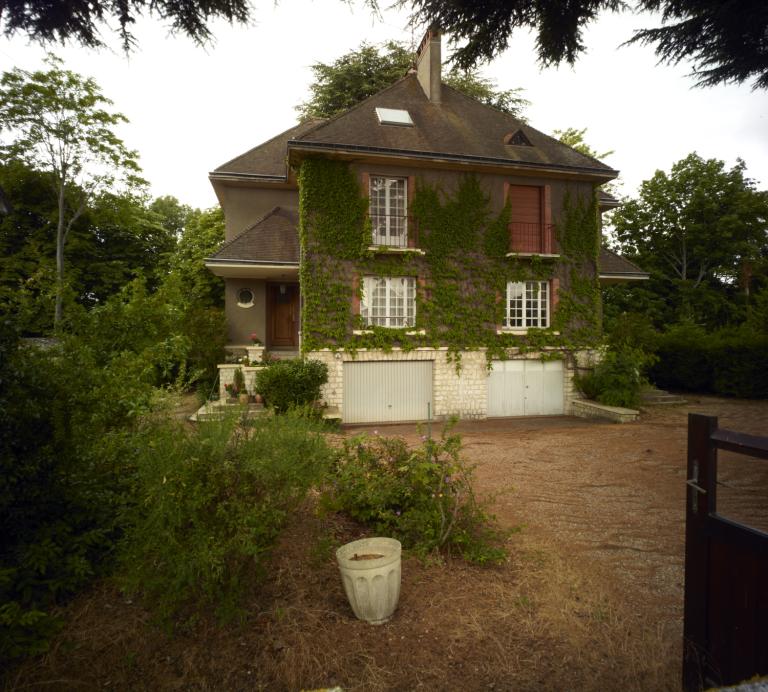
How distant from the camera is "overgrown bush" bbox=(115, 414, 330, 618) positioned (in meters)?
2.99

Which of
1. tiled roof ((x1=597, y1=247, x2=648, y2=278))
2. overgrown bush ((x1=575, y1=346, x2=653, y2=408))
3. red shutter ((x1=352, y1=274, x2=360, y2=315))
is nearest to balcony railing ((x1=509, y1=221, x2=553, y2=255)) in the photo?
tiled roof ((x1=597, y1=247, x2=648, y2=278))

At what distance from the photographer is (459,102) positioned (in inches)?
639

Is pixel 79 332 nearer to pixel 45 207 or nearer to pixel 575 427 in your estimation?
pixel 575 427

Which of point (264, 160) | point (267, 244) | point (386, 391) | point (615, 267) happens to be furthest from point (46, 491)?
point (615, 267)

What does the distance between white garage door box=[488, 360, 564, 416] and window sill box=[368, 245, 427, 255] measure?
4.22m

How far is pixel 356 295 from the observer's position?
43.9 ft

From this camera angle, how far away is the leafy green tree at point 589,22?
4000 millimetres

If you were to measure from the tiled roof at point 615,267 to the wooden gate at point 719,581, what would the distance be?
15.3 metres

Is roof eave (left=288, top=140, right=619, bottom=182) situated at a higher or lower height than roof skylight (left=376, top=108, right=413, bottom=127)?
lower

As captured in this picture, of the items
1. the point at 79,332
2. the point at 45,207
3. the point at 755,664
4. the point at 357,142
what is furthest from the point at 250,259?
the point at 45,207

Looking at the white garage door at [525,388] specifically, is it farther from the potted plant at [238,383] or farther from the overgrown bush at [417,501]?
the overgrown bush at [417,501]

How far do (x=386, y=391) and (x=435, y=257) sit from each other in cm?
419

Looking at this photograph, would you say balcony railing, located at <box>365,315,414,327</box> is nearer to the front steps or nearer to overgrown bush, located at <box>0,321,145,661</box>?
the front steps

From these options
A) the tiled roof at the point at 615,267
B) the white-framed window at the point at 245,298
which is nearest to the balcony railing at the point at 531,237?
the tiled roof at the point at 615,267
